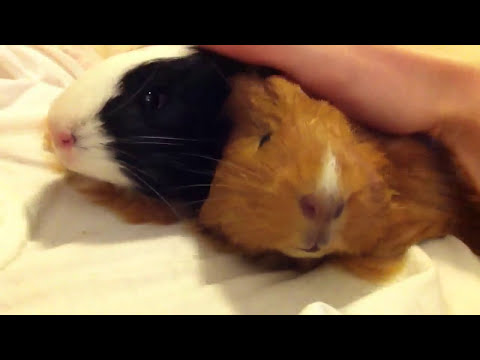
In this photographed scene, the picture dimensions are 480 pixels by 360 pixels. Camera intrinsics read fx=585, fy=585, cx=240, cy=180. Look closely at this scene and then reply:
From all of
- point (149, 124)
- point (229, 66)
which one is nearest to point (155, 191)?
point (149, 124)

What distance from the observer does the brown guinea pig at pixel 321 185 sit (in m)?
0.63

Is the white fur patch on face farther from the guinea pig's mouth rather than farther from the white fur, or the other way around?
the white fur

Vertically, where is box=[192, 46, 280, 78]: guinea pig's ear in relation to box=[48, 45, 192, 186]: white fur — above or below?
above

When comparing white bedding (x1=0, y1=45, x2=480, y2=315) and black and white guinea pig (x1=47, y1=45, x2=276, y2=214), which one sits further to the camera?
black and white guinea pig (x1=47, y1=45, x2=276, y2=214)

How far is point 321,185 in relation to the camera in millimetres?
616

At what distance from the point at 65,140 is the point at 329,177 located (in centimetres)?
37

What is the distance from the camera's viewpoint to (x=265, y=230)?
66 centimetres

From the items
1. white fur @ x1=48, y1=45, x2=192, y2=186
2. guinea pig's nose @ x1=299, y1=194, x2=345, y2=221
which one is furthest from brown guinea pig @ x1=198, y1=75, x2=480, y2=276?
white fur @ x1=48, y1=45, x2=192, y2=186

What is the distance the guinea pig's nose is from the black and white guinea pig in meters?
0.19

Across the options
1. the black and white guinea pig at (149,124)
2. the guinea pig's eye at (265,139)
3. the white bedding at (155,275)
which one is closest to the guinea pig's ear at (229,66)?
the black and white guinea pig at (149,124)

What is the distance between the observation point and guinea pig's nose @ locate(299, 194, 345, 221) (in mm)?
613

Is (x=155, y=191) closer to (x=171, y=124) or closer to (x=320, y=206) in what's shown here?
(x=171, y=124)

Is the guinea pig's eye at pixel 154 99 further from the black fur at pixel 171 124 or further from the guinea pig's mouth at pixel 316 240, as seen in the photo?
the guinea pig's mouth at pixel 316 240
